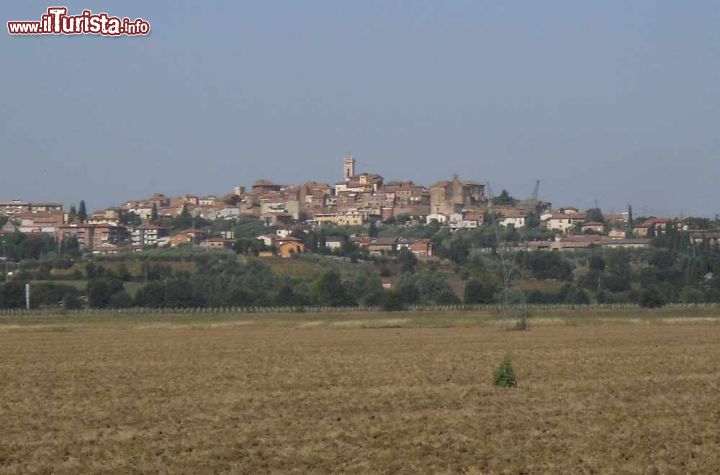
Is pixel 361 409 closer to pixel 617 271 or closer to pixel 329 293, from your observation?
pixel 329 293

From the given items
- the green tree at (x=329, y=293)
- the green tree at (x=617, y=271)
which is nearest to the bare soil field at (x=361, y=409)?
the green tree at (x=329, y=293)

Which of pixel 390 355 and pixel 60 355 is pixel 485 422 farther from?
pixel 60 355

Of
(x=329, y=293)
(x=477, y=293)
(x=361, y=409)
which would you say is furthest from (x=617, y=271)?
(x=361, y=409)

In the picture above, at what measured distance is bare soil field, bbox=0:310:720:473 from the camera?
62.3 feet

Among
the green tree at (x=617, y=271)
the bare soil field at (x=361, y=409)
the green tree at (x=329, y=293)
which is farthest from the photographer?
the green tree at (x=617, y=271)

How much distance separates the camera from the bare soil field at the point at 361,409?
62.3 ft

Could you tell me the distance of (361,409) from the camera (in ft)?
82.1

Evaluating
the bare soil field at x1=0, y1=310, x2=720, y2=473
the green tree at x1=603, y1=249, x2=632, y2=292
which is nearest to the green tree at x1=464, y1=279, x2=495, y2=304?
the green tree at x1=603, y1=249, x2=632, y2=292

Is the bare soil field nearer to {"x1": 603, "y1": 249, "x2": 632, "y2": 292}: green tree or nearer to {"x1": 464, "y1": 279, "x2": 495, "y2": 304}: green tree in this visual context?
{"x1": 464, "y1": 279, "x2": 495, "y2": 304}: green tree

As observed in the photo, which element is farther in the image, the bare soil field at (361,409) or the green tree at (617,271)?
the green tree at (617,271)

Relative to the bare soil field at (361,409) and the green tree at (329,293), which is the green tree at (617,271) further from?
the bare soil field at (361,409)

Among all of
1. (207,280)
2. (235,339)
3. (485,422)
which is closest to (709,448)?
(485,422)

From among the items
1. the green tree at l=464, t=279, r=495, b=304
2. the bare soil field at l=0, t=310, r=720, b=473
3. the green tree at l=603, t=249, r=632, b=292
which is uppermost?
the green tree at l=603, t=249, r=632, b=292

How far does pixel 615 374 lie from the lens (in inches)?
1305
